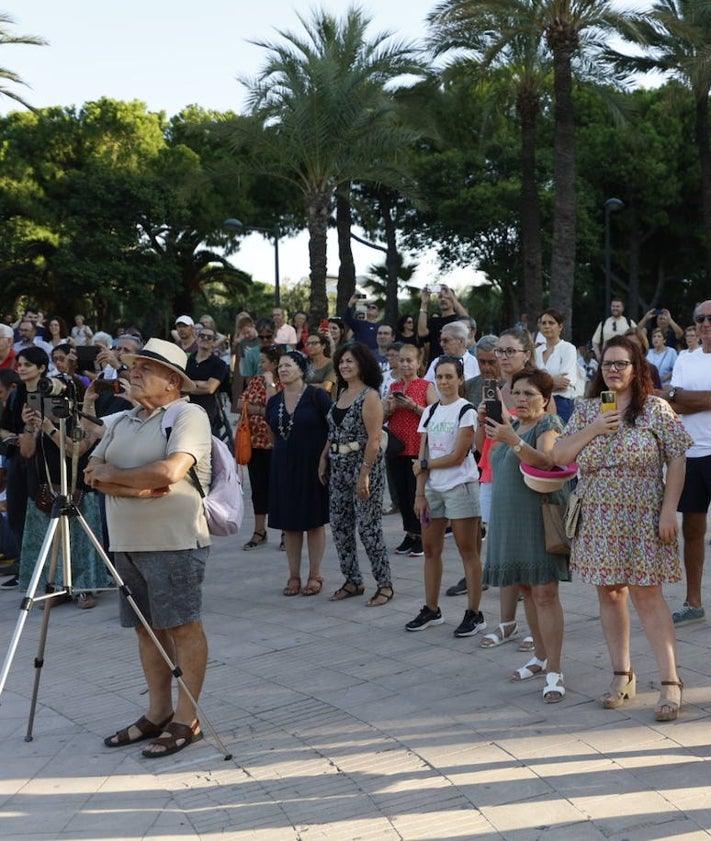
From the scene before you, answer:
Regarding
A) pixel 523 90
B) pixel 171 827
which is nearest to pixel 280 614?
pixel 171 827

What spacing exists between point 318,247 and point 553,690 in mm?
20191

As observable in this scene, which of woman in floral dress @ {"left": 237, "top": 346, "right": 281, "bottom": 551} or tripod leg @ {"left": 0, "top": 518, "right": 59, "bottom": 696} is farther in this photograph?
woman in floral dress @ {"left": 237, "top": 346, "right": 281, "bottom": 551}

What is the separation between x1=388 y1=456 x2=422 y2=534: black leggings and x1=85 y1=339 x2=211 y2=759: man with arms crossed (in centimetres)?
422

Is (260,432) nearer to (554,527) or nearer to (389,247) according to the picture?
(554,527)

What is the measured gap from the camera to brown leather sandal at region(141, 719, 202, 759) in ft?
17.2

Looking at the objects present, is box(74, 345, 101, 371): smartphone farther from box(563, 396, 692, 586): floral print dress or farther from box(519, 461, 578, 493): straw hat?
box(563, 396, 692, 586): floral print dress

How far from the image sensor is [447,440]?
729cm

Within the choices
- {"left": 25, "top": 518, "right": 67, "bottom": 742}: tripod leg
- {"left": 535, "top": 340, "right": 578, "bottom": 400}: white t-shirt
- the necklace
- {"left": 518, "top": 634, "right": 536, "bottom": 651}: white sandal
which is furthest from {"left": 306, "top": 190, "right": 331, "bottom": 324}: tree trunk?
{"left": 25, "top": 518, "right": 67, "bottom": 742}: tripod leg

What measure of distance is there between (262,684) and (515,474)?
6.02ft

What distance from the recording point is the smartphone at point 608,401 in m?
5.29

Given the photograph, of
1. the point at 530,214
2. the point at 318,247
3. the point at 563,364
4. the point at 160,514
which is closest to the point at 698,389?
the point at 563,364

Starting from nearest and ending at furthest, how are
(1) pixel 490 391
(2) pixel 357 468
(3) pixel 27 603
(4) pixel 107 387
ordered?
(3) pixel 27 603
(1) pixel 490 391
(2) pixel 357 468
(4) pixel 107 387

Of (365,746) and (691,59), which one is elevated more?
(691,59)

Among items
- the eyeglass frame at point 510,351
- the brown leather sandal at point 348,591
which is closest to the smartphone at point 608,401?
the eyeglass frame at point 510,351
